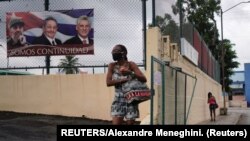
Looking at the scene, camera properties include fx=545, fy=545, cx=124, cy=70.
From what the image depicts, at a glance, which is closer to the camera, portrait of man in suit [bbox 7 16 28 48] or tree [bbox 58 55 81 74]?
tree [bbox 58 55 81 74]

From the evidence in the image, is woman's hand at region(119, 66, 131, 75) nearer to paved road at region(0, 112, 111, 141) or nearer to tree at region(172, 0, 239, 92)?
paved road at region(0, 112, 111, 141)

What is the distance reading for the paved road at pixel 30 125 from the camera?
11.3m

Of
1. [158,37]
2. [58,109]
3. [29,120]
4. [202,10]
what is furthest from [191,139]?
[202,10]

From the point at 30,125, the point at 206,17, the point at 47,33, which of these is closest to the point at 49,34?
the point at 47,33

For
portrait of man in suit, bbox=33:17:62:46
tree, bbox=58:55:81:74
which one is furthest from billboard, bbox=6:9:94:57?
tree, bbox=58:55:81:74

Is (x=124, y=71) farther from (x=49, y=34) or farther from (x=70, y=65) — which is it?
(x=49, y=34)

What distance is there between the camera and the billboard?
1582cm

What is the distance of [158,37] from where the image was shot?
1335 cm

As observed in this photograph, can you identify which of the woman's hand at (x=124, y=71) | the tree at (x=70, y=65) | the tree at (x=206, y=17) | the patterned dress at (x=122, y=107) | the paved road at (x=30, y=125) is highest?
the tree at (x=206, y=17)

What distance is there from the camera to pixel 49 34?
16047 millimetres

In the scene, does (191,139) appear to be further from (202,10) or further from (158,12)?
(202,10)

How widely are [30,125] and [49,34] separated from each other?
379 cm

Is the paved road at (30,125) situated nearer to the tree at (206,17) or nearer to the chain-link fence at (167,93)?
the chain-link fence at (167,93)

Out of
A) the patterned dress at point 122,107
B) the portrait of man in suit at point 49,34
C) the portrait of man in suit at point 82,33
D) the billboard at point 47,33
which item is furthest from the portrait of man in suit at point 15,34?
the patterned dress at point 122,107
